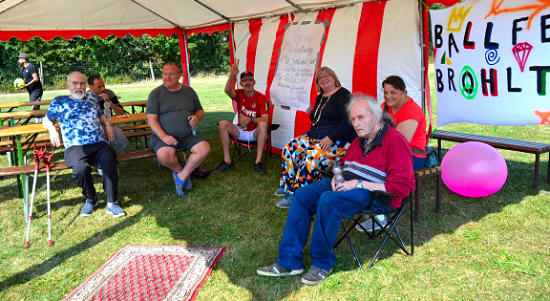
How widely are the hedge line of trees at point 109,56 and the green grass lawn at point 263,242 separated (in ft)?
81.6

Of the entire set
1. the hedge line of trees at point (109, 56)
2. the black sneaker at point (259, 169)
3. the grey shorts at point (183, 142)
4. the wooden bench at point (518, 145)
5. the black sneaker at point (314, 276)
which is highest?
the hedge line of trees at point (109, 56)

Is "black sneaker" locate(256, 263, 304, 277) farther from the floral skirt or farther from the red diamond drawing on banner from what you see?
the red diamond drawing on banner

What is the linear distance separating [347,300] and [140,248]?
1.58 m

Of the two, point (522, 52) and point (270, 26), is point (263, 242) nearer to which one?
point (522, 52)

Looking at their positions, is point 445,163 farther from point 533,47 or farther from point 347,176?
point 347,176

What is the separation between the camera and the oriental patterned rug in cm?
233

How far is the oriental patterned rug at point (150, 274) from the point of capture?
2332 mm

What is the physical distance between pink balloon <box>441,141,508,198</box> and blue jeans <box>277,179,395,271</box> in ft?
4.38

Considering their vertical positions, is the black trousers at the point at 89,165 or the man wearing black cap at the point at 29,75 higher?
the man wearing black cap at the point at 29,75

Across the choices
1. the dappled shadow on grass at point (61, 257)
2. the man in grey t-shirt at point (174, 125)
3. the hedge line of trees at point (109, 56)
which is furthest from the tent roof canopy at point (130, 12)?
the hedge line of trees at point (109, 56)

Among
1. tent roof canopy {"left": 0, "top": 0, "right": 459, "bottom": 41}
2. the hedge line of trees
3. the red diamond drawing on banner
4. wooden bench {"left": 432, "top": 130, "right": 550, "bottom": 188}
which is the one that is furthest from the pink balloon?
the hedge line of trees

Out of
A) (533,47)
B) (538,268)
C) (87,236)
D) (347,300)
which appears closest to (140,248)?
(87,236)

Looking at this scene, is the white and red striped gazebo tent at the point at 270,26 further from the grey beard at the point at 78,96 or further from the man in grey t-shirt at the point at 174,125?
the grey beard at the point at 78,96

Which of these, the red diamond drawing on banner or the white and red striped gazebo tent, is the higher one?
the white and red striped gazebo tent
